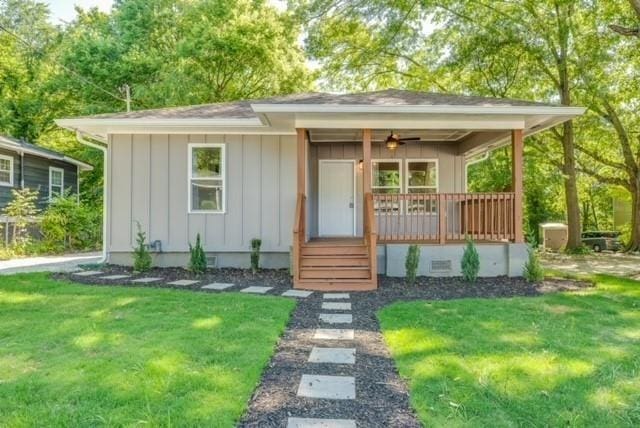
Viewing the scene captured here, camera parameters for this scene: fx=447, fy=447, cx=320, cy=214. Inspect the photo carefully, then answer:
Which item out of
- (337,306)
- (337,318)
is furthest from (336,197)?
(337,318)

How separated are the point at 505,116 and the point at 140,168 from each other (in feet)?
21.6

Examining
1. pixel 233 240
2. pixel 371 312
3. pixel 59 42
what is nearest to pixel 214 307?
pixel 371 312

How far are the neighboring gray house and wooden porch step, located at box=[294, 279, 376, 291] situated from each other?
11.0 m

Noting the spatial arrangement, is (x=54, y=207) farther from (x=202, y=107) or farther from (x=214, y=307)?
(x=214, y=307)

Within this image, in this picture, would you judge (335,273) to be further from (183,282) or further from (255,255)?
(183,282)

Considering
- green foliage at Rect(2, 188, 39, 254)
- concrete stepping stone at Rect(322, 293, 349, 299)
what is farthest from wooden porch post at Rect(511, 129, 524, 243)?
green foliage at Rect(2, 188, 39, 254)

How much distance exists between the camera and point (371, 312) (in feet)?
17.3

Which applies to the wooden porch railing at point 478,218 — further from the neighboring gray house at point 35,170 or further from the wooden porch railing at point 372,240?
the neighboring gray house at point 35,170

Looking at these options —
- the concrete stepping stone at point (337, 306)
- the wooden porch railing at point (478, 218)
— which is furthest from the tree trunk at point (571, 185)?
the concrete stepping stone at point (337, 306)

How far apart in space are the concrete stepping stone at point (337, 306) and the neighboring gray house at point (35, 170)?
1197 centimetres

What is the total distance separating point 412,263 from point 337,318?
252cm

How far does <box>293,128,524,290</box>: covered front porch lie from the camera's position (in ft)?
23.5

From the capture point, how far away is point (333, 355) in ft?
11.9

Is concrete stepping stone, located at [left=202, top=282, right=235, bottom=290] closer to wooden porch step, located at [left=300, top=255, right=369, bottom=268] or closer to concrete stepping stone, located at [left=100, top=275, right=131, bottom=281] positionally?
wooden porch step, located at [left=300, top=255, right=369, bottom=268]
